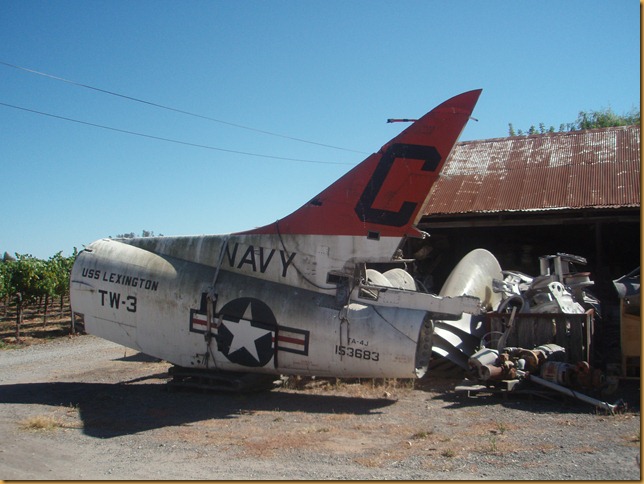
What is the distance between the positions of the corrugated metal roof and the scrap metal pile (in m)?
4.58

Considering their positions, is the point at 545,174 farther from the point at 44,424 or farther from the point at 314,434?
the point at 44,424

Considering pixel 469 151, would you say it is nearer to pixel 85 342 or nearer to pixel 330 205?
pixel 330 205

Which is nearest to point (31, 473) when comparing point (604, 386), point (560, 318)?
point (604, 386)

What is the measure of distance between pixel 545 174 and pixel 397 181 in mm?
11800

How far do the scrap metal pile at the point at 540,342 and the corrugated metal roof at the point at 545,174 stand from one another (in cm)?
458

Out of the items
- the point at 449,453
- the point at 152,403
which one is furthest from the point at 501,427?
the point at 152,403

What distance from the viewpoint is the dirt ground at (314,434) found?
7012 mm

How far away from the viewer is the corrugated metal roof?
746 inches

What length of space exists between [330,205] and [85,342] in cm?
1727

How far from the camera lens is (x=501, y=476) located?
647 centimetres

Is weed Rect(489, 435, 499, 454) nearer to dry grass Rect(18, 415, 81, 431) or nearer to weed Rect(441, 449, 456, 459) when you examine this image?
weed Rect(441, 449, 456, 459)

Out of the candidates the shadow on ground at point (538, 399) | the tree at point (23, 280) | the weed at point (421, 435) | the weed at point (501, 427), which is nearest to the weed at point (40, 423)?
the weed at point (421, 435)

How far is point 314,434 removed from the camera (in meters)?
8.85

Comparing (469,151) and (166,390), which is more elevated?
(469,151)
